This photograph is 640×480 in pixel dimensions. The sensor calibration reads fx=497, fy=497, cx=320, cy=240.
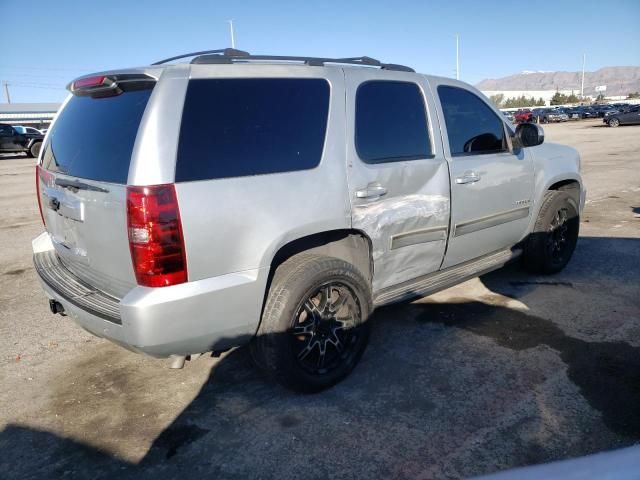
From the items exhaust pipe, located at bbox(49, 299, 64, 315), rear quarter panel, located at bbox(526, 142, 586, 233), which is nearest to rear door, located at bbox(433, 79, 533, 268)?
rear quarter panel, located at bbox(526, 142, 586, 233)

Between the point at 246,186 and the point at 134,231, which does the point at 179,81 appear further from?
the point at 134,231

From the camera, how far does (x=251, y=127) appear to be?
9.04 feet

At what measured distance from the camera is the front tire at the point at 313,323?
2863 mm

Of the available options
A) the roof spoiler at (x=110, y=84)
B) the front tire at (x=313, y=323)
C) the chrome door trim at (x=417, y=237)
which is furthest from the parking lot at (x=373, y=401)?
the roof spoiler at (x=110, y=84)

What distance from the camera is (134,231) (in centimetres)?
242

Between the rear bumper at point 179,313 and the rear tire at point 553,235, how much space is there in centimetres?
314

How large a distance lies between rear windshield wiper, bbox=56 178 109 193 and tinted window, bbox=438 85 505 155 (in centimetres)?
251

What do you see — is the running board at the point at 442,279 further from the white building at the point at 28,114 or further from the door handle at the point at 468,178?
the white building at the point at 28,114

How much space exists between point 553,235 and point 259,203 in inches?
140

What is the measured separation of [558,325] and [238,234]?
2.83 metres

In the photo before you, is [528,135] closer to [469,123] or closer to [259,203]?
[469,123]

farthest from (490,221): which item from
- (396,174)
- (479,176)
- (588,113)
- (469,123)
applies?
(588,113)

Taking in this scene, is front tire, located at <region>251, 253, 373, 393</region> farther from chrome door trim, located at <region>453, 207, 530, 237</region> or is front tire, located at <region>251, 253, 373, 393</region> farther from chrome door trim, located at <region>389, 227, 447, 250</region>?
chrome door trim, located at <region>453, 207, 530, 237</region>

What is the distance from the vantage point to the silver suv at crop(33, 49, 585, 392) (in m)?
2.47
